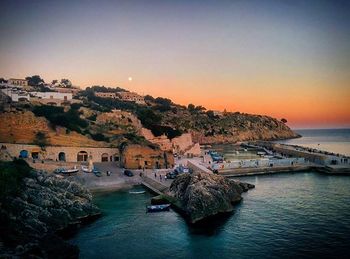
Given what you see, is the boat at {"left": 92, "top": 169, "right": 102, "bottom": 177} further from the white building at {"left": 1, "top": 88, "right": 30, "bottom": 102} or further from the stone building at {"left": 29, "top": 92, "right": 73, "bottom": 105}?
the stone building at {"left": 29, "top": 92, "right": 73, "bottom": 105}

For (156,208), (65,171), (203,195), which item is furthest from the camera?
(65,171)

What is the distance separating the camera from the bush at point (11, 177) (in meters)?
27.1

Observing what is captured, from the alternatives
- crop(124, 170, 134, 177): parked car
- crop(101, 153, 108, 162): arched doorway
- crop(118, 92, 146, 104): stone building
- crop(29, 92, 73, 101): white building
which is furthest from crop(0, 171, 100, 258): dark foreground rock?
crop(118, 92, 146, 104): stone building

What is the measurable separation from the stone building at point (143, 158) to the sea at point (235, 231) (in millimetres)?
11795

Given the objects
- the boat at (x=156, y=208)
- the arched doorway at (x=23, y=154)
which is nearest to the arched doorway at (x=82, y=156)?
the arched doorway at (x=23, y=154)

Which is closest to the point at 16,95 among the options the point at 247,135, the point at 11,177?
the point at 11,177

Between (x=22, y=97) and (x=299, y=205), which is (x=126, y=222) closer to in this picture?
(x=299, y=205)

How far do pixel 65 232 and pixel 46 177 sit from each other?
8.04 metres

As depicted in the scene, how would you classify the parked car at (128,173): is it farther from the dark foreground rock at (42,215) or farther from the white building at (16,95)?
the white building at (16,95)

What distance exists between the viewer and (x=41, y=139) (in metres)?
50.3

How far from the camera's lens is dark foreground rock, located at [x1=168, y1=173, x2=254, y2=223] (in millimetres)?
29869

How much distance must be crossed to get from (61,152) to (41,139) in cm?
334

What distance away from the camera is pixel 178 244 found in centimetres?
2422

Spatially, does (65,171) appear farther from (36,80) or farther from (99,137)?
(36,80)
